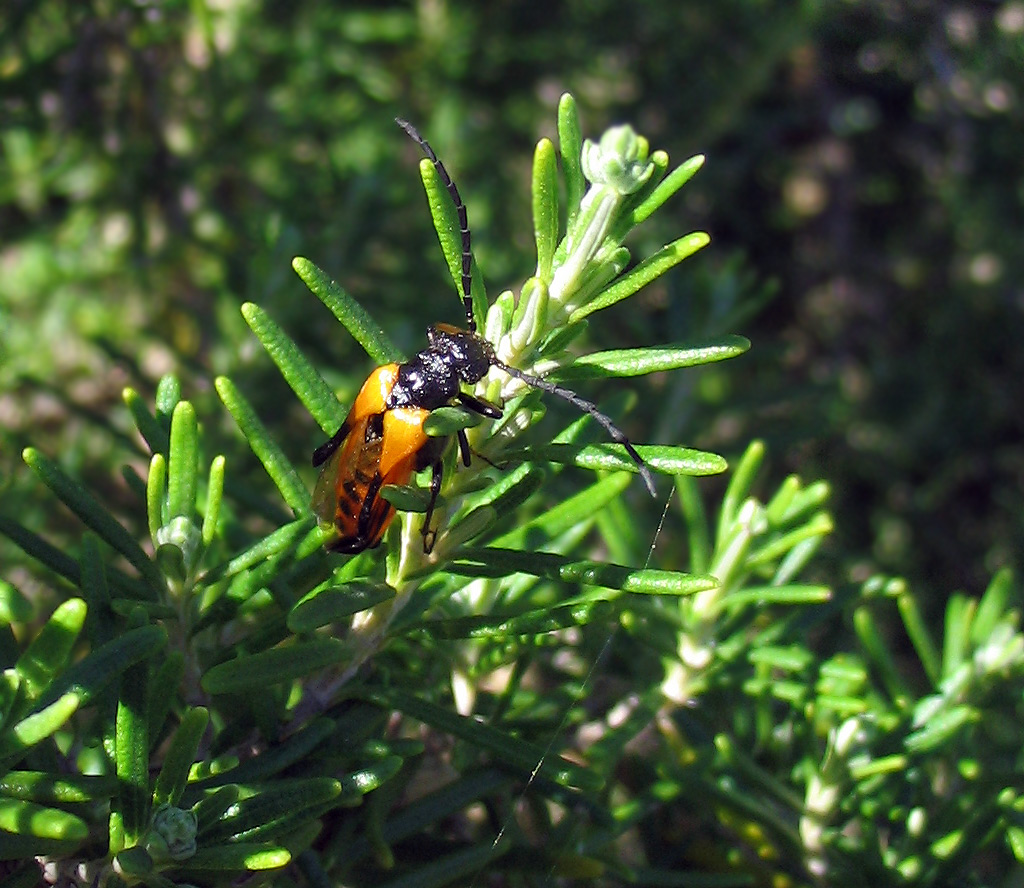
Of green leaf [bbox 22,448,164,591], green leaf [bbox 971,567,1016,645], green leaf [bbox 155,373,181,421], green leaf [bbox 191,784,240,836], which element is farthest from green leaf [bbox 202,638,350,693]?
green leaf [bbox 971,567,1016,645]

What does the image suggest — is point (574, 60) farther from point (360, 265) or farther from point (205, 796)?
point (205, 796)

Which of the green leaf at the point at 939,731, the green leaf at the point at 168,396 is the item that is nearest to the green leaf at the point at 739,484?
the green leaf at the point at 939,731

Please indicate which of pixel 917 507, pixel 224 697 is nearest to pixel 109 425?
pixel 224 697

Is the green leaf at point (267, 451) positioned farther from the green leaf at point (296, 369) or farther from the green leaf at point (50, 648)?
the green leaf at point (50, 648)

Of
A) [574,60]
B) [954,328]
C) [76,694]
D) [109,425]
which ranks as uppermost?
[574,60]

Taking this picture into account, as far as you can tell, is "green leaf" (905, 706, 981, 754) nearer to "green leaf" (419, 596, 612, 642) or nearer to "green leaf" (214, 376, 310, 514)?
"green leaf" (419, 596, 612, 642)

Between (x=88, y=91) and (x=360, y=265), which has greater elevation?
(x=88, y=91)

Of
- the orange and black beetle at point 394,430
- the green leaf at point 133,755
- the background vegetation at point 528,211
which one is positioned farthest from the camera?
the background vegetation at point 528,211
